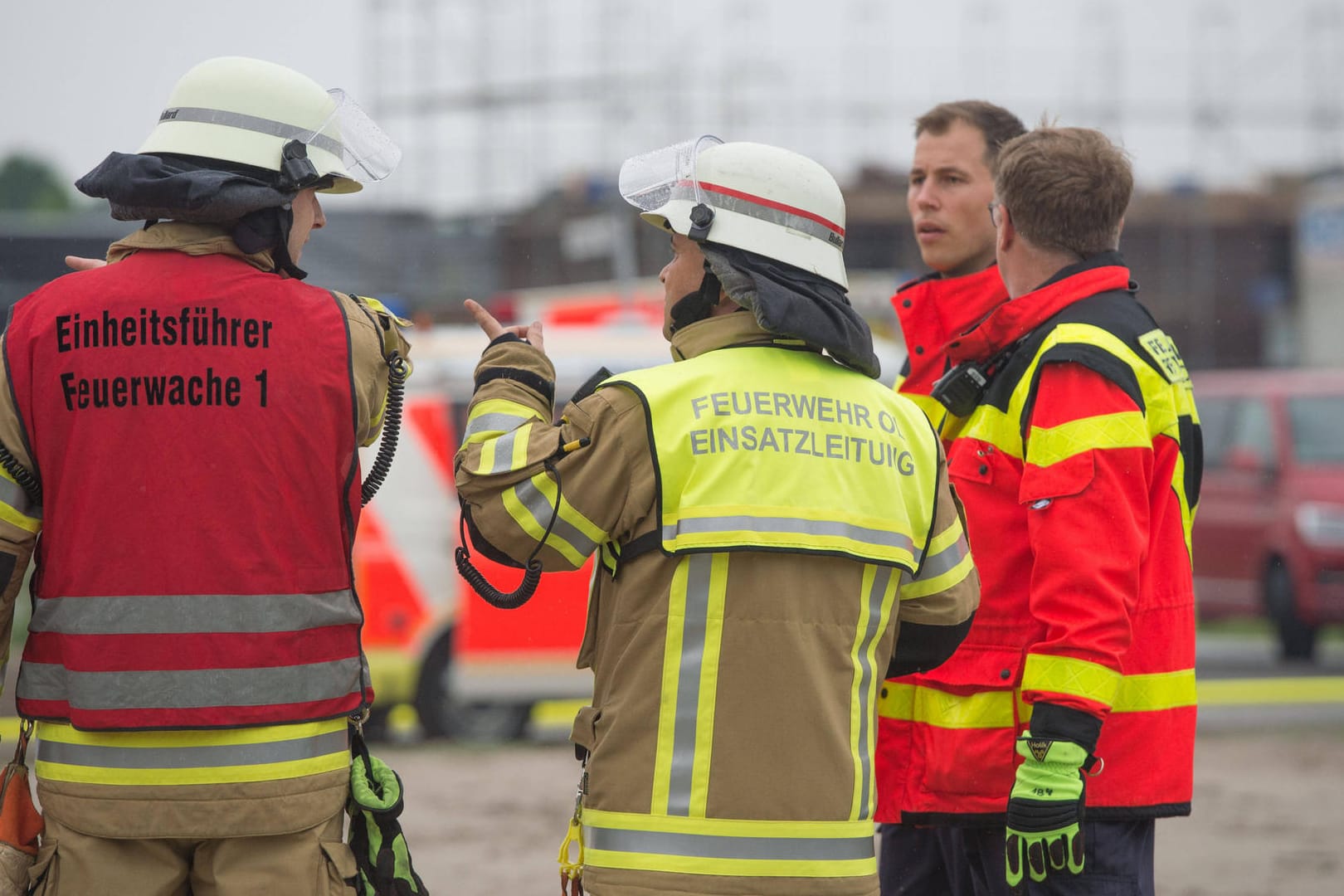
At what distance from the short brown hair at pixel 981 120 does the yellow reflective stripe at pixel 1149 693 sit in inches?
54.0

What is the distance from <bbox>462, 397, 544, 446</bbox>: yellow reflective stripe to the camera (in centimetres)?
248

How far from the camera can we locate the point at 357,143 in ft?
9.29

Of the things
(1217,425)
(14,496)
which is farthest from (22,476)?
(1217,425)

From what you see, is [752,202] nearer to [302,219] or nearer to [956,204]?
[302,219]

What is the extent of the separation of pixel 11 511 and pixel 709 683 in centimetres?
119

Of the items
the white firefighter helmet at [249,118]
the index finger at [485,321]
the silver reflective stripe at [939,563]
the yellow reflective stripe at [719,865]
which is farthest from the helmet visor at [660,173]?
the yellow reflective stripe at [719,865]

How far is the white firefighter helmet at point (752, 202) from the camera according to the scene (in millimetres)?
2557

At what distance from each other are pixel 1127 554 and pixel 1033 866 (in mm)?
595

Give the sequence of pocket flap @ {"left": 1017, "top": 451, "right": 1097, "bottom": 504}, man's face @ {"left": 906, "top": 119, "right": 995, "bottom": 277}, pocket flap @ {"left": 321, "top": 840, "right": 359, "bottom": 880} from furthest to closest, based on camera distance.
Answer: man's face @ {"left": 906, "top": 119, "right": 995, "bottom": 277}
pocket flap @ {"left": 1017, "top": 451, "right": 1097, "bottom": 504}
pocket flap @ {"left": 321, "top": 840, "right": 359, "bottom": 880}

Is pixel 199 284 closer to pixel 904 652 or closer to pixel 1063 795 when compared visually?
pixel 904 652

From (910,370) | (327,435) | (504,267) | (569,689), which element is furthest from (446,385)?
(504,267)

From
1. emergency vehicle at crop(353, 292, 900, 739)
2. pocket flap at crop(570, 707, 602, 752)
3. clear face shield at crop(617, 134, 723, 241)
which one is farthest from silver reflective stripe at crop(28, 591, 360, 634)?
emergency vehicle at crop(353, 292, 900, 739)

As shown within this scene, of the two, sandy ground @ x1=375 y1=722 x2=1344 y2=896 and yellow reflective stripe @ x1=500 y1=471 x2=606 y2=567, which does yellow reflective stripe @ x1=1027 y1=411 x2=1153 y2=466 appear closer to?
yellow reflective stripe @ x1=500 y1=471 x2=606 y2=567

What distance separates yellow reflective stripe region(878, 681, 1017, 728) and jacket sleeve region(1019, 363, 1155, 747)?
170mm
